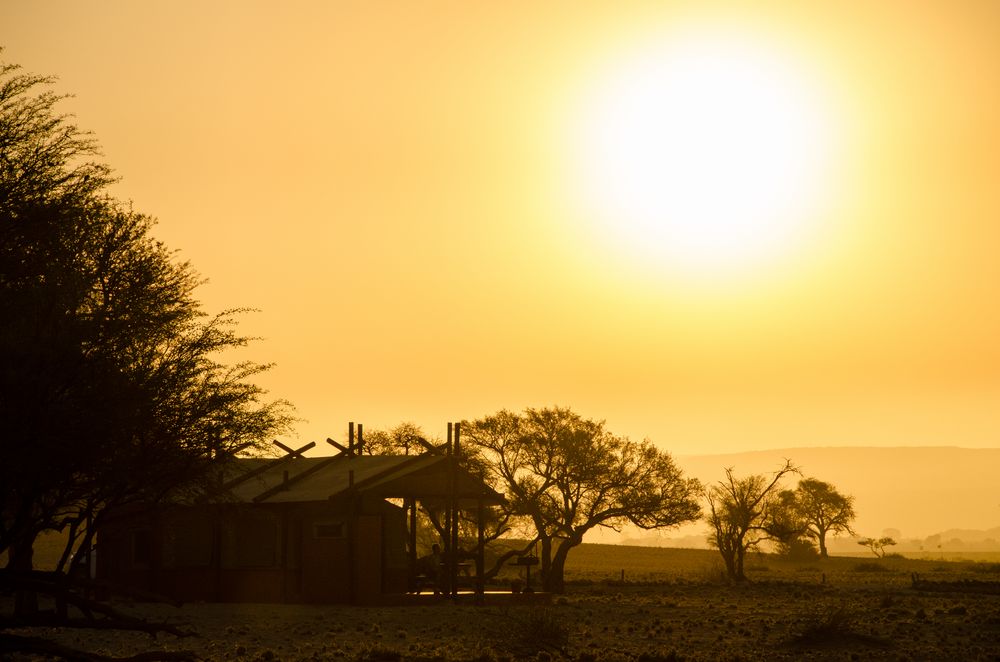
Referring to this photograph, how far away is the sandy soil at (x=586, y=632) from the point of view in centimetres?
2523

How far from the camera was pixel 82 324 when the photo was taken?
1452cm

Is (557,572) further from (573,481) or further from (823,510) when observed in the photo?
(823,510)

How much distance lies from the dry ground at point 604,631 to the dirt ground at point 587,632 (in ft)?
0.14

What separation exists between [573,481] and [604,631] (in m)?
21.9

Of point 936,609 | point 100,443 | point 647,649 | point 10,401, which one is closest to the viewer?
point 10,401

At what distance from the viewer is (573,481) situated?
→ 52.2 m

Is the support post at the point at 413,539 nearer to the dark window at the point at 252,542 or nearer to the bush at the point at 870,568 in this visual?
the dark window at the point at 252,542

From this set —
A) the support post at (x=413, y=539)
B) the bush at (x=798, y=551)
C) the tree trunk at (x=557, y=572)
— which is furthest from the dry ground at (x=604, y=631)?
the bush at (x=798, y=551)

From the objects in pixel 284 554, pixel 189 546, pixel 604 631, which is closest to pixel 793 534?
pixel 284 554

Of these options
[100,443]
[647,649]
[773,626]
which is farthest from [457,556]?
[100,443]

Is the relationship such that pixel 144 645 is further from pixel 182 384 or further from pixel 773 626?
pixel 773 626

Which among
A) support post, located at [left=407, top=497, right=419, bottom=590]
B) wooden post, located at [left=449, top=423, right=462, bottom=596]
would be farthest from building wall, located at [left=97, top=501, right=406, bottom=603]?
wooden post, located at [left=449, top=423, right=462, bottom=596]

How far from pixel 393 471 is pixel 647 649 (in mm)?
17056

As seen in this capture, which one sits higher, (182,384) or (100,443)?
(182,384)
